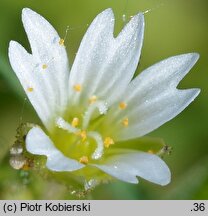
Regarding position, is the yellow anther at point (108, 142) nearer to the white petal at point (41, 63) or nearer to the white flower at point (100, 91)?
the white flower at point (100, 91)

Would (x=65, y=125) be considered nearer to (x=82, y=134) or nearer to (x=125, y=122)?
(x=82, y=134)

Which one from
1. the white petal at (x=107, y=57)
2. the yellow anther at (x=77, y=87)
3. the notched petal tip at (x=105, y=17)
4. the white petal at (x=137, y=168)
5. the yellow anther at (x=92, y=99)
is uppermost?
the notched petal tip at (x=105, y=17)

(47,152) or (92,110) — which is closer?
(47,152)

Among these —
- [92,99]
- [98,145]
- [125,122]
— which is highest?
[92,99]

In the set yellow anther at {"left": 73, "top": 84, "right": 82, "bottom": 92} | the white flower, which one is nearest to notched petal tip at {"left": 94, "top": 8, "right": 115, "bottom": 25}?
the white flower

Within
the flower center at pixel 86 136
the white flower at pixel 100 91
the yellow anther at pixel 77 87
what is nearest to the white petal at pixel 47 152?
the white flower at pixel 100 91

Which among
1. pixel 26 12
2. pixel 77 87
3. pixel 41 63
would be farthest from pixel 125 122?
pixel 26 12

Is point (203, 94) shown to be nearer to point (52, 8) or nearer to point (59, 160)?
point (52, 8)

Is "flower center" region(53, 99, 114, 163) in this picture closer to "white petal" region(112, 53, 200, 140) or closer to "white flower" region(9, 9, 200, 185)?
"white flower" region(9, 9, 200, 185)
